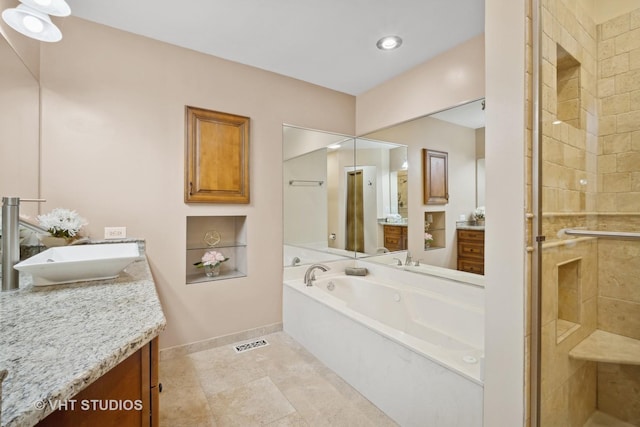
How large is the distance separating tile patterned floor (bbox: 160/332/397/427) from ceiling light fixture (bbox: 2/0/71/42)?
2305 mm

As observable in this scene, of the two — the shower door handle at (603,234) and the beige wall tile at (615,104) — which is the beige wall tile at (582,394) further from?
the beige wall tile at (615,104)

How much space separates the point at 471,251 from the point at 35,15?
313 cm

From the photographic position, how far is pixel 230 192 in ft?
8.71

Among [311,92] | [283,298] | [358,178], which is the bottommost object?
[283,298]

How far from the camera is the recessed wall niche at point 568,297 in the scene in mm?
1400

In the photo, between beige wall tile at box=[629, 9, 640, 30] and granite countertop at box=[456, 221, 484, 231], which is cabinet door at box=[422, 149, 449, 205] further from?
beige wall tile at box=[629, 9, 640, 30]

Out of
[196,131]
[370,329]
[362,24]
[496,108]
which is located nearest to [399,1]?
[362,24]

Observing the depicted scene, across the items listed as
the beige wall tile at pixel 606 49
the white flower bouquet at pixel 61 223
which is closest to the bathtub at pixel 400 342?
the beige wall tile at pixel 606 49

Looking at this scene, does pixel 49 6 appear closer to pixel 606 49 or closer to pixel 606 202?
pixel 606 49

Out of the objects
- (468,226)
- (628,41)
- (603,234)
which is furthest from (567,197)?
(468,226)

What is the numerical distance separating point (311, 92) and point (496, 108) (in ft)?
7.25

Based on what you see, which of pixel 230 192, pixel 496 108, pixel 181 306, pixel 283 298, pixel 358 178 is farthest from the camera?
pixel 358 178

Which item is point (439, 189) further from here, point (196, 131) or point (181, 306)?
point (181, 306)

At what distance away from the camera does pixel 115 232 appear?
2.19 meters
